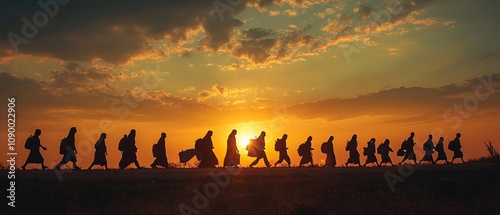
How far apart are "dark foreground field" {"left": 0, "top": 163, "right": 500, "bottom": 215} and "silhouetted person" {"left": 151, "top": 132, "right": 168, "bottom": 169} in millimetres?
6755

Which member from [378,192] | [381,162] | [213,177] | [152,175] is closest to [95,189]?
[152,175]

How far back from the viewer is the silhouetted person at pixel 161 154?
93.3ft

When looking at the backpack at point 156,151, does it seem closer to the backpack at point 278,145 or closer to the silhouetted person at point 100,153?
the silhouetted person at point 100,153

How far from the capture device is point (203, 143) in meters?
28.8

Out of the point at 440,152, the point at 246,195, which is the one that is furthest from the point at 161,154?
the point at 440,152

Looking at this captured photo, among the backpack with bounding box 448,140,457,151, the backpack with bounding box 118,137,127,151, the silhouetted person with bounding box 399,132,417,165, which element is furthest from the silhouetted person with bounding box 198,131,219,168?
the backpack with bounding box 448,140,457,151

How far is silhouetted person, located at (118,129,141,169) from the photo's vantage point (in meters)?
27.1

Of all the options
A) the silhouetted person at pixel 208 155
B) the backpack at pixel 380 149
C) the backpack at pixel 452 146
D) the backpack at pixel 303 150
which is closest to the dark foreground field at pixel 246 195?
the silhouetted person at pixel 208 155

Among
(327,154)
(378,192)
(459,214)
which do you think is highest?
(327,154)

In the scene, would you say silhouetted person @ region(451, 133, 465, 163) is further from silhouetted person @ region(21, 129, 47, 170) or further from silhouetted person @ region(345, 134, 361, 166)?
silhouetted person @ region(21, 129, 47, 170)

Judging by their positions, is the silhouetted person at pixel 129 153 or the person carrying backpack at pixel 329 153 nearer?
the silhouetted person at pixel 129 153

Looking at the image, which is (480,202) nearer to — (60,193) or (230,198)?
(230,198)

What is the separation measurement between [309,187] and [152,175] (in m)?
6.17

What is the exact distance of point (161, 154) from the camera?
93.4ft
